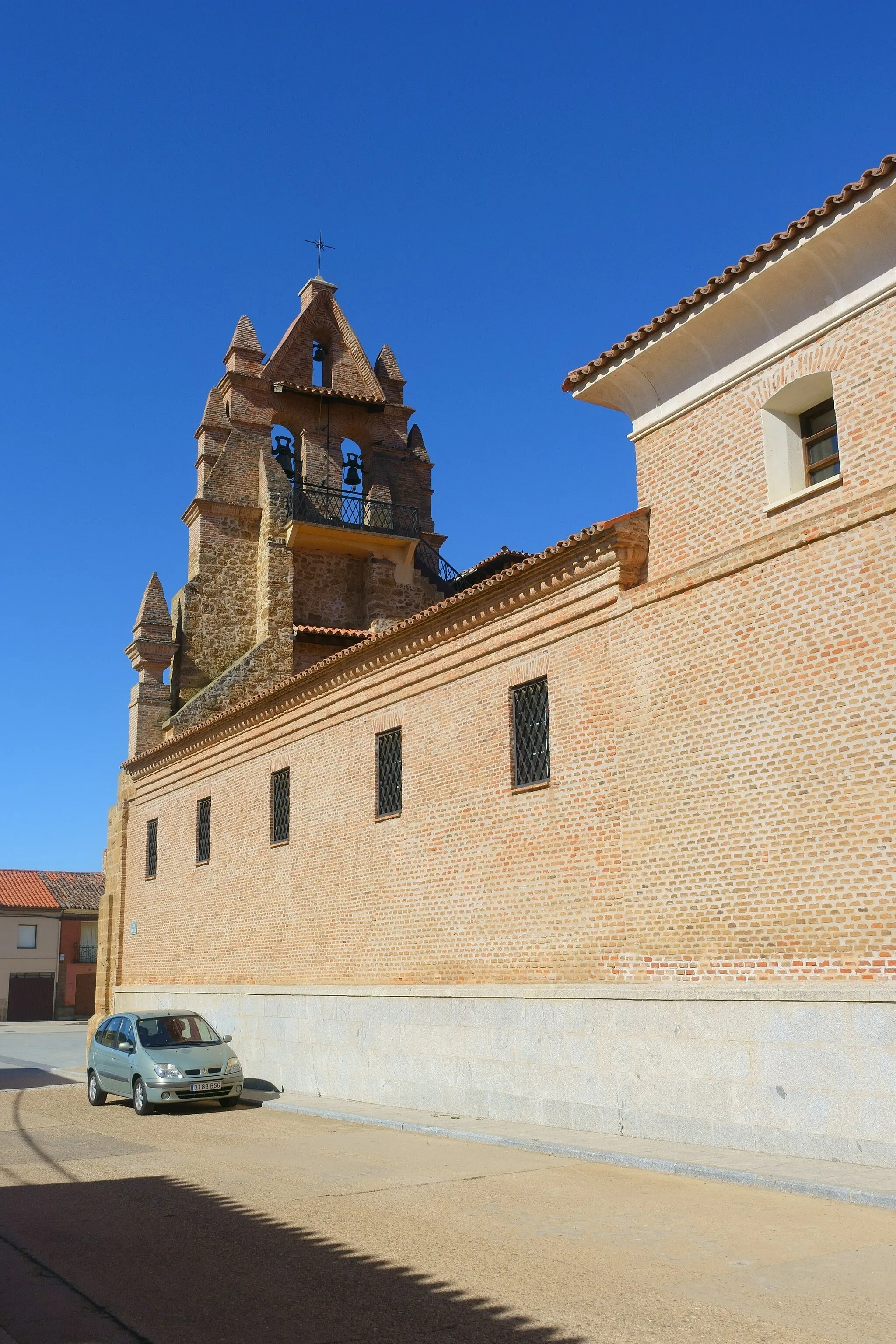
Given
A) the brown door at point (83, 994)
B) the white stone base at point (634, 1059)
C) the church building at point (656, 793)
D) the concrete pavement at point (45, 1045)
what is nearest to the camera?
the white stone base at point (634, 1059)

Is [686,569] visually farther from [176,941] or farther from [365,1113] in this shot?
[176,941]

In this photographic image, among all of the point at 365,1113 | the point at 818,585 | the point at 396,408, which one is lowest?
the point at 365,1113

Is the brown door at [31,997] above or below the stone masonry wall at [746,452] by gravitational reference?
below

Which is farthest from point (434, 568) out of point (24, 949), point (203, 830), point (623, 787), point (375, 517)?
point (24, 949)

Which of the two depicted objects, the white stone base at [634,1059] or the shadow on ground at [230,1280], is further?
the white stone base at [634,1059]

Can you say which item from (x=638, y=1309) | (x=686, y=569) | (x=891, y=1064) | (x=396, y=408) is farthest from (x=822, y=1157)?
(x=396, y=408)

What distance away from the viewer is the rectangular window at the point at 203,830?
2317 cm

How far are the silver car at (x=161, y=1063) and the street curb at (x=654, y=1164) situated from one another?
2.39m

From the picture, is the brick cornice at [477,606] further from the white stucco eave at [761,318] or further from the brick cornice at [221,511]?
the brick cornice at [221,511]

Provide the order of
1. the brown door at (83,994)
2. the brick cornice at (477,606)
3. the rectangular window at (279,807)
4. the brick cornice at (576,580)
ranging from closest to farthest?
the brick cornice at (576,580)
the brick cornice at (477,606)
the rectangular window at (279,807)
the brown door at (83,994)

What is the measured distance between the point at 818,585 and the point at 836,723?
130 cm

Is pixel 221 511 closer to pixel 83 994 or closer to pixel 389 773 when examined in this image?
pixel 389 773

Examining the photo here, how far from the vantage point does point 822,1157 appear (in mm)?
9617

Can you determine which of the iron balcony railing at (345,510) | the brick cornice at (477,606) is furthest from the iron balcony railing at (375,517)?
the brick cornice at (477,606)
